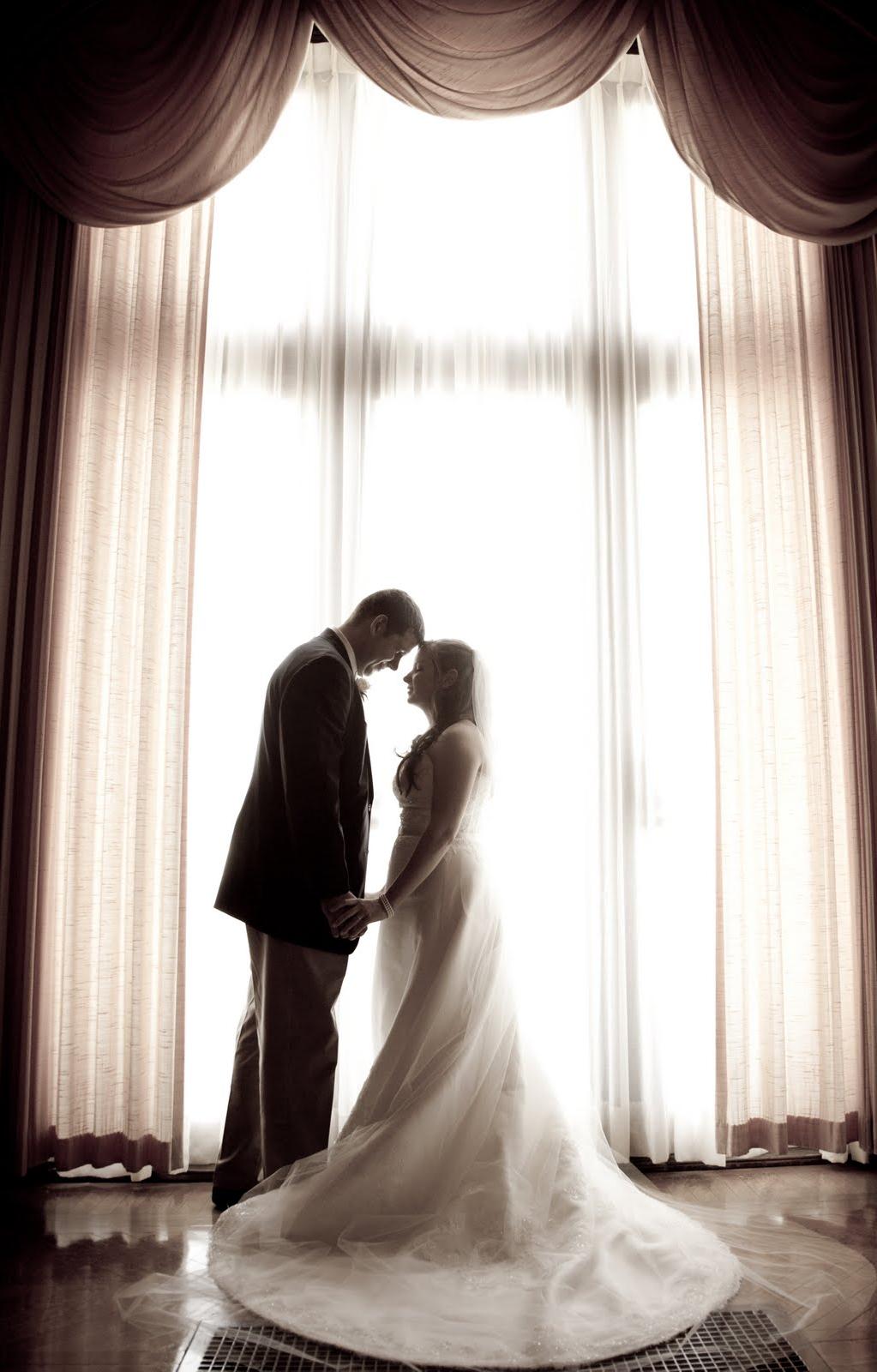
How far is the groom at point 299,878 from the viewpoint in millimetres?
2258

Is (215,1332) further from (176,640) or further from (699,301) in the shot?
(699,301)

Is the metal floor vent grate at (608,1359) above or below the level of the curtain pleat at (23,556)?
below

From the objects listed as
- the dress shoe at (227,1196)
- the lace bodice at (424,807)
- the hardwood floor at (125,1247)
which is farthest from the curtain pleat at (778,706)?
the dress shoe at (227,1196)

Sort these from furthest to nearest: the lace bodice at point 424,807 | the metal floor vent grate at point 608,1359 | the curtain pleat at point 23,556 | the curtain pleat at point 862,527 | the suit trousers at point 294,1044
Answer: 1. the curtain pleat at point 862,527
2. the curtain pleat at point 23,556
3. the lace bodice at point 424,807
4. the suit trousers at point 294,1044
5. the metal floor vent grate at point 608,1359

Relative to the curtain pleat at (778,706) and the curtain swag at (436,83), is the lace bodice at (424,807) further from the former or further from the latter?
the curtain swag at (436,83)

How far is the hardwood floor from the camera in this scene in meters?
1.74

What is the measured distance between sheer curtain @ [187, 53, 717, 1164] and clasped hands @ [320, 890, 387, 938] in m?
0.51

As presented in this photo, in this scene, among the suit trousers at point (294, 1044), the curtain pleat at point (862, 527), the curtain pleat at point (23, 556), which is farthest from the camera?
the curtain pleat at point (862, 527)

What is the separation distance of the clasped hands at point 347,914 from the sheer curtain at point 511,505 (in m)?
0.51

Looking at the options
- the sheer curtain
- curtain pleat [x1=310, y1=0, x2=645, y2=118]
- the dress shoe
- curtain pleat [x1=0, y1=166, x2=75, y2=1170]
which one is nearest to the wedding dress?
the dress shoe

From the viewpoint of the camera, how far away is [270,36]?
2.87 metres

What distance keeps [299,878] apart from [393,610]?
719mm

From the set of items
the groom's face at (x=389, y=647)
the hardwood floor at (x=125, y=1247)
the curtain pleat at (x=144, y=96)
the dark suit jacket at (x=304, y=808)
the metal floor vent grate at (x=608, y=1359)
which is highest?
the curtain pleat at (x=144, y=96)

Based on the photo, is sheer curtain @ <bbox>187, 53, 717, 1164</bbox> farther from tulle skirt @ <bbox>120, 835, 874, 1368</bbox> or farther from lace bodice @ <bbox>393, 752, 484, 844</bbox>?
tulle skirt @ <bbox>120, 835, 874, 1368</bbox>
